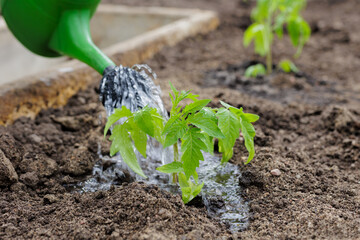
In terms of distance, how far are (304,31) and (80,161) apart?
2.32 meters

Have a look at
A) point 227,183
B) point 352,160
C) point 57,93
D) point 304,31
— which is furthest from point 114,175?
point 304,31

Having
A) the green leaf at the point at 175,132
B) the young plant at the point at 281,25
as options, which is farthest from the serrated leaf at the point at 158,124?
the young plant at the point at 281,25

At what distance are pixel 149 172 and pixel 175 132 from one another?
578 millimetres

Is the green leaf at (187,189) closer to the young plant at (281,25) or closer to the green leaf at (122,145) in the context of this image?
the green leaf at (122,145)

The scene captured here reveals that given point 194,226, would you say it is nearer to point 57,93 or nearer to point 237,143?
point 237,143

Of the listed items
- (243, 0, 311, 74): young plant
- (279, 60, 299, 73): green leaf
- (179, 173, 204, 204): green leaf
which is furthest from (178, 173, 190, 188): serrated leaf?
(279, 60, 299, 73): green leaf

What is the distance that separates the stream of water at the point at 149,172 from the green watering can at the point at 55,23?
39 centimetres

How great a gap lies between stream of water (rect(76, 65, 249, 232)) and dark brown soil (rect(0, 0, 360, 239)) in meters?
0.07

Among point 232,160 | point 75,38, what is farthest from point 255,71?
point 75,38

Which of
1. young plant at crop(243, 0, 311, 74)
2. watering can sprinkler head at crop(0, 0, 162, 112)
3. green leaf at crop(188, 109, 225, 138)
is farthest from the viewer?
young plant at crop(243, 0, 311, 74)

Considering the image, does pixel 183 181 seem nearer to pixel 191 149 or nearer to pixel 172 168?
pixel 172 168

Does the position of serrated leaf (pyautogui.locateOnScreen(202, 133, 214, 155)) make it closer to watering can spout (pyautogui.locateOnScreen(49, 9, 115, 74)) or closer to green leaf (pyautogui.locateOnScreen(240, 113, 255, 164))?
green leaf (pyautogui.locateOnScreen(240, 113, 255, 164))

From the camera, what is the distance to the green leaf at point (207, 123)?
161 cm

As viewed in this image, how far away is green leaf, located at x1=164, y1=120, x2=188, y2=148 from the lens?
1635 mm
